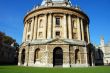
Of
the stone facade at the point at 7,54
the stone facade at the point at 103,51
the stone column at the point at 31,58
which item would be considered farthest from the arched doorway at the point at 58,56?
the stone facade at the point at 103,51

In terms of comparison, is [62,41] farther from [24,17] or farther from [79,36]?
[24,17]

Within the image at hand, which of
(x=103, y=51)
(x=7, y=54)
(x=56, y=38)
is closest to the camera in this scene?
(x=56, y=38)

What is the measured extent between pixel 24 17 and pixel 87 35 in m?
19.3

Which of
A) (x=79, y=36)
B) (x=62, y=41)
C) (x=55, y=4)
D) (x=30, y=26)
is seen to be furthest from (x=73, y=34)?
(x=30, y=26)

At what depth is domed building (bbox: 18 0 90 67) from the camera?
35.8 metres

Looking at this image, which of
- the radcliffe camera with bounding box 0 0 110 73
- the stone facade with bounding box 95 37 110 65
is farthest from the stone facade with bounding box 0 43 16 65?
the stone facade with bounding box 95 37 110 65

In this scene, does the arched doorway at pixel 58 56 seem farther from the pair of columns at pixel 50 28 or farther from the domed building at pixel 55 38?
the pair of columns at pixel 50 28

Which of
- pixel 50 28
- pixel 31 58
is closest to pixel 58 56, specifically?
pixel 31 58

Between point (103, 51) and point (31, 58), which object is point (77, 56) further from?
point (103, 51)

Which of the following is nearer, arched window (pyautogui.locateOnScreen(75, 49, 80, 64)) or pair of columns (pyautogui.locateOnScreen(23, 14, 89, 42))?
arched window (pyautogui.locateOnScreen(75, 49, 80, 64))

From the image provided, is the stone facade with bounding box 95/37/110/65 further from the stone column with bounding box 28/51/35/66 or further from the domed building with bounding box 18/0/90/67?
the stone column with bounding box 28/51/35/66

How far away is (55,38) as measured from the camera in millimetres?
37000

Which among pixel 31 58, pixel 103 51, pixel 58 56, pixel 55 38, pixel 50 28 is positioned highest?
pixel 50 28

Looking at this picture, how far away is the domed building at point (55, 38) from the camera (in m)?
35.8
